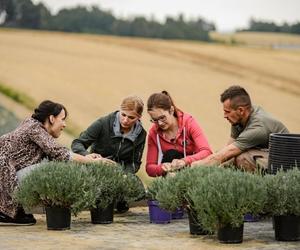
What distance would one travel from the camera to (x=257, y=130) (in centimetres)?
929

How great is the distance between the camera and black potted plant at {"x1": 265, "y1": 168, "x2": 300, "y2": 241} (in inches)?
306

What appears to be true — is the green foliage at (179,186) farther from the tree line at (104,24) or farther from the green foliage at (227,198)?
the tree line at (104,24)

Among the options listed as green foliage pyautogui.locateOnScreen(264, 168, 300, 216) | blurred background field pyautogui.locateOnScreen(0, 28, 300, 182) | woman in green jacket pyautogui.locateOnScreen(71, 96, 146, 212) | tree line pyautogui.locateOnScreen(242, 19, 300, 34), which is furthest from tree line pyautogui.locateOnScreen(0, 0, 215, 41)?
green foliage pyautogui.locateOnScreen(264, 168, 300, 216)

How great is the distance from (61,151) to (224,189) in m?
2.21

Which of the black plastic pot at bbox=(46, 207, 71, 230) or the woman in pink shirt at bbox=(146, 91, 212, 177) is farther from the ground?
the woman in pink shirt at bbox=(146, 91, 212, 177)

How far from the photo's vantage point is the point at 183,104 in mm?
37344

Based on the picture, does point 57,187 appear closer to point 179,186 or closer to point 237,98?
point 179,186

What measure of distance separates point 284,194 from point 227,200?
1.97 feet

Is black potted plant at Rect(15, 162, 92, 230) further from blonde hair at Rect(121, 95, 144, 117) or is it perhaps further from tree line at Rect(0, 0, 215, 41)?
tree line at Rect(0, 0, 215, 41)

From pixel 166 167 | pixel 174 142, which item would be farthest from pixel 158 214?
pixel 174 142

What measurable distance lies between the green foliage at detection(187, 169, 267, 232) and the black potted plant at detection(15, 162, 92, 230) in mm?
1243

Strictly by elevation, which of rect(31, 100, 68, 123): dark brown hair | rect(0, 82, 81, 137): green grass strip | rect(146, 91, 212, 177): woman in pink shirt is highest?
rect(31, 100, 68, 123): dark brown hair

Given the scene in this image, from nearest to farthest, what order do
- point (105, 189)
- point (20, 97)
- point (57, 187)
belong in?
point (57, 187) → point (105, 189) → point (20, 97)

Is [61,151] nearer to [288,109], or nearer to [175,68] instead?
[288,109]
